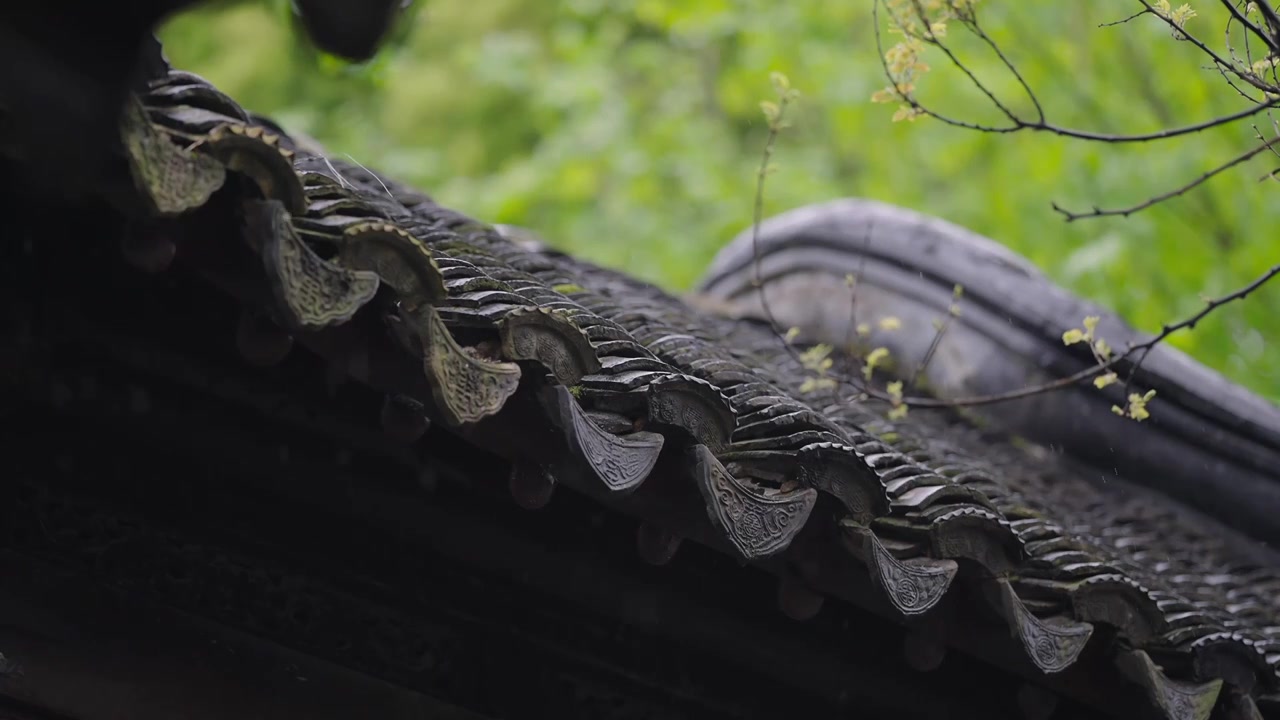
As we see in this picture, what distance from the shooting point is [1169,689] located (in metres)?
2.85

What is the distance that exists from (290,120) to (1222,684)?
11290 millimetres

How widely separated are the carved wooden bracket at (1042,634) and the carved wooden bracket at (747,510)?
0.59 meters

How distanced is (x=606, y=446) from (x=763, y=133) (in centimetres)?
1345

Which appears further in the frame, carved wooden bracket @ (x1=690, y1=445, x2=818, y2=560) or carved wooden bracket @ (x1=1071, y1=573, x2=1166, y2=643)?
carved wooden bracket @ (x1=1071, y1=573, x2=1166, y2=643)

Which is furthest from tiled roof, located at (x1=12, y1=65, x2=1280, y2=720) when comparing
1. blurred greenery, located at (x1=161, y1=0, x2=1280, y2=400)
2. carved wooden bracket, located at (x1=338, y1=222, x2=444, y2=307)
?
blurred greenery, located at (x1=161, y1=0, x2=1280, y2=400)

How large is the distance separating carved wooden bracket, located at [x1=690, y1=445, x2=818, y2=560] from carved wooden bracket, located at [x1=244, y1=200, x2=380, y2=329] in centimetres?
68

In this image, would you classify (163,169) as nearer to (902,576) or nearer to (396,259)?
(396,259)

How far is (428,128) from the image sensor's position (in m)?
14.2

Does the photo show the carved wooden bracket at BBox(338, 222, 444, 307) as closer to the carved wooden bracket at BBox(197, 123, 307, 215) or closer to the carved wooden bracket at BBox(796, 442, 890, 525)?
the carved wooden bracket at BBox(197, 123, 307, 215)

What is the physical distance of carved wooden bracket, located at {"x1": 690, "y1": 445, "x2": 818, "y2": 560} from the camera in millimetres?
2219

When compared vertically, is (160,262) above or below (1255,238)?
below

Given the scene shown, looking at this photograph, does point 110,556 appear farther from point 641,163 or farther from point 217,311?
point 641,163

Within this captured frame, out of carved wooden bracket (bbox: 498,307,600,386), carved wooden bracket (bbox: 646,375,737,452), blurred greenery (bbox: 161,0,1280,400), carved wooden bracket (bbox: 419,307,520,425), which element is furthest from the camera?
blurred greenery (bbox: 161,0,1280,400)

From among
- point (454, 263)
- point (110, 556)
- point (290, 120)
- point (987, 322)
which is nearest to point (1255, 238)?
point (987, 322)
